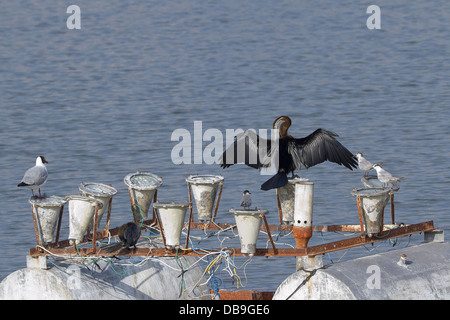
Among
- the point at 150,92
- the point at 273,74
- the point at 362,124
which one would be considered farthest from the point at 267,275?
the point at 273,74

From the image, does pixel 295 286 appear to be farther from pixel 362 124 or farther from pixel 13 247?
pixel 362 124

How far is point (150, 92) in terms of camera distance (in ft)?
168

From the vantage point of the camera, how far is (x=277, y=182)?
67.7 feet

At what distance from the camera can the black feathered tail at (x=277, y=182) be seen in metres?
20.5

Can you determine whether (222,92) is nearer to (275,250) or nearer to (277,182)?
(277,182)

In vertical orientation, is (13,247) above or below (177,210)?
below

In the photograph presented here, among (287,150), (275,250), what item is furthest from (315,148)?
(275,250)

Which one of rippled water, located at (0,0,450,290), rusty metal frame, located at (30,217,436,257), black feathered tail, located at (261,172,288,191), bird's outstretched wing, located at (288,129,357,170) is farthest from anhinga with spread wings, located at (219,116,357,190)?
rippled water, located at (0,0,450,290)

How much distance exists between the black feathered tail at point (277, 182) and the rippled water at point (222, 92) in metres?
5.51

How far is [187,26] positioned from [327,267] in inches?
1907

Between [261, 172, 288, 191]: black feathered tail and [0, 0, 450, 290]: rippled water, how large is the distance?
5.51m

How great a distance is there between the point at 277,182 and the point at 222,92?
3093cm

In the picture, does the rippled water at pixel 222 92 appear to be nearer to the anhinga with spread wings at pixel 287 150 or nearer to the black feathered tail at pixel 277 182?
the anhinga with spread wings at pixel 287 150

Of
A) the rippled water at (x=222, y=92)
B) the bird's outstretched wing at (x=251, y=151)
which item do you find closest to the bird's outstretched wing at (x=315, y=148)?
the bird's outstretched wing at (x=251, y=151)
